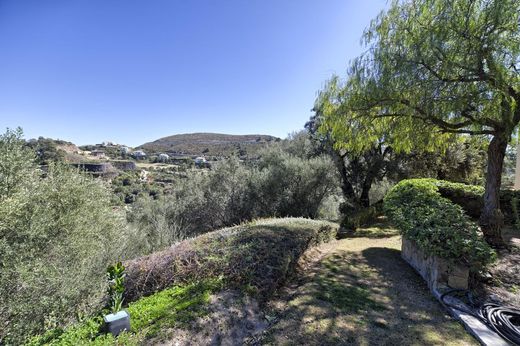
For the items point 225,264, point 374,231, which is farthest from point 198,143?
point 225,264

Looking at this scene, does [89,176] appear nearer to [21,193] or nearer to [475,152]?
[21,193]

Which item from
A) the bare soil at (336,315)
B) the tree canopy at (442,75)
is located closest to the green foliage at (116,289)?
the bare soil at (336,315)

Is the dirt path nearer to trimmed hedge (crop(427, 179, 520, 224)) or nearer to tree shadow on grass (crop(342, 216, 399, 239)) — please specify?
tree shadow on grass (crop(342, 216, 399, 239))

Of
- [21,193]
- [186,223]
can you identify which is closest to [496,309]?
[21,193]

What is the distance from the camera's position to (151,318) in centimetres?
398

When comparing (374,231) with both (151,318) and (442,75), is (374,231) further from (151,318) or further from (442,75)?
(151,318)

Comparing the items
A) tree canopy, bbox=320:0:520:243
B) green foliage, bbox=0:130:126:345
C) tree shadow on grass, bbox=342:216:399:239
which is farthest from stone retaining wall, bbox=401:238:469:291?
green foliage, bbox=0:130:126:345

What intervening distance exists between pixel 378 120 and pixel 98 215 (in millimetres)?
8945

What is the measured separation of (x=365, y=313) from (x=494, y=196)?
A: 498cm

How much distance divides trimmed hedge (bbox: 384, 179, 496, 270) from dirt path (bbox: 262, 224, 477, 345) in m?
0.86

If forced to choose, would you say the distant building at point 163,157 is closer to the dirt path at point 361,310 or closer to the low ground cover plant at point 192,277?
the low ground cover plant at point 192,277

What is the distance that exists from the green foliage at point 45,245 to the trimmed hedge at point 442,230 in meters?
6.31

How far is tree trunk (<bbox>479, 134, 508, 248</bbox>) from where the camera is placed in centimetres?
644

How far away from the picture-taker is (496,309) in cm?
389
